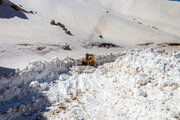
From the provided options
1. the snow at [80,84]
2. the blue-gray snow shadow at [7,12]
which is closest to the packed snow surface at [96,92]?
the snow at [80,84]

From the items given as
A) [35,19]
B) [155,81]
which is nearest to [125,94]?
[155,81]

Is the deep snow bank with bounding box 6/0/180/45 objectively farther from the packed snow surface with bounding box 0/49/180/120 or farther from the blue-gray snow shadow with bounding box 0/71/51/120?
the blue-gray snow shadow with bounding box 0/71/51/120

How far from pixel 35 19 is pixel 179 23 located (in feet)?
106

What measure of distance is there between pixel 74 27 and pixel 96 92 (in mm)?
17689

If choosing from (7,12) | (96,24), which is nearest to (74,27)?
(96,24)

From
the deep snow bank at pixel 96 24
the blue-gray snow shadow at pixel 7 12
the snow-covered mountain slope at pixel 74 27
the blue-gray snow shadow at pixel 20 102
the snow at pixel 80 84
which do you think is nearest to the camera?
the blue-gray snow shadow at pixel 20 102

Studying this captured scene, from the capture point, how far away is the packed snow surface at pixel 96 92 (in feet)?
17.6

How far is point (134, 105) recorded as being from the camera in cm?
563

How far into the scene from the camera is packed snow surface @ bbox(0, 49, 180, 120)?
5.35 metres

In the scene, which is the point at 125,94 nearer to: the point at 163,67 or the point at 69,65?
the point at 163,67

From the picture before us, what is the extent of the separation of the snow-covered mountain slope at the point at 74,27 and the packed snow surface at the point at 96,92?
2.61m

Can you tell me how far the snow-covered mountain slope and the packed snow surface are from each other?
8.55 ft

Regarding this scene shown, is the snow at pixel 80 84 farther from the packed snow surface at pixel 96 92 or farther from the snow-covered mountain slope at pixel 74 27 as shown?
the snow-covered mountain slope at pixel 74 27

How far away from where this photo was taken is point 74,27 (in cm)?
2347
